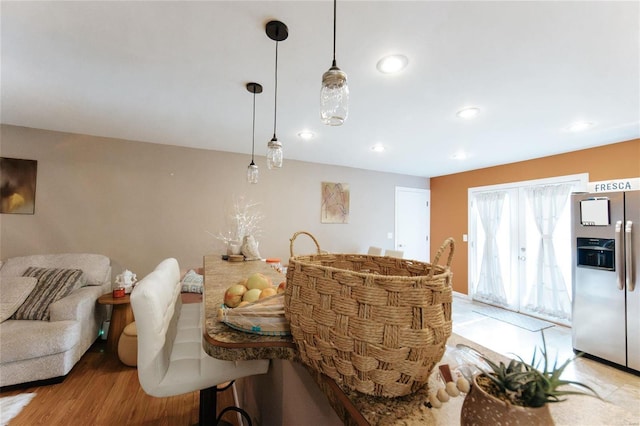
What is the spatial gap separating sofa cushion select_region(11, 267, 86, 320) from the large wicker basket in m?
3.15

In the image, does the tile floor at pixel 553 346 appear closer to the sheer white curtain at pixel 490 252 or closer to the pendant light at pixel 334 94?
the sheer white curtain at pixel 490 252

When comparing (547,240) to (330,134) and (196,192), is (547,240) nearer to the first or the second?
(330,134)

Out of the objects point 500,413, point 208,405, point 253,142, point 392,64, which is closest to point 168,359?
point 208,405

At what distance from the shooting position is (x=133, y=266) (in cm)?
332

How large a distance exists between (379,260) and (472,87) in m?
1.82

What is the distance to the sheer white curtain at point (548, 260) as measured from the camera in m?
3.63

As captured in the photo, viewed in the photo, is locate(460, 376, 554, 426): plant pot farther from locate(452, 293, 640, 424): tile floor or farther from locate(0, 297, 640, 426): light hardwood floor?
locate(452, 293, 640, 424): tile floor

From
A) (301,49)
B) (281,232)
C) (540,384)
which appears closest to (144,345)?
(540,384)

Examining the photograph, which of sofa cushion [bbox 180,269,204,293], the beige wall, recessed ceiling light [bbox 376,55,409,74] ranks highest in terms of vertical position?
recessed ceiling light [bbox 376,55,409,74]

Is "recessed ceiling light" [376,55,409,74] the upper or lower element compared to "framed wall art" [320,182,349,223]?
upper

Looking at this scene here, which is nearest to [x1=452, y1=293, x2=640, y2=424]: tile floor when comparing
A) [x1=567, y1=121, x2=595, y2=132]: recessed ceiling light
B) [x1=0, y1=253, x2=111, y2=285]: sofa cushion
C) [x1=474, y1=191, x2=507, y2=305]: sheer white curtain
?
[x1=474, y1=191, x2=507, y2=305]: sheer white curtain

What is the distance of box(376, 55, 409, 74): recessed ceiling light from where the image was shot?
1647 mm

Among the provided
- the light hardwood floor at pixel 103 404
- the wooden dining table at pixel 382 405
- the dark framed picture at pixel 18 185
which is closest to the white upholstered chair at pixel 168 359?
the wooden dining table at pixel 382 405

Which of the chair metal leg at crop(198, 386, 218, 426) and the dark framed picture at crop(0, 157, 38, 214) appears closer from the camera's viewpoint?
the chair metal leg at crop(198, 386, 218, 426)
